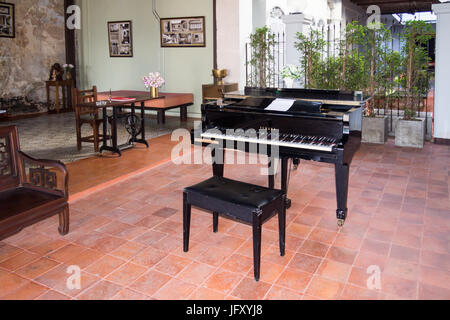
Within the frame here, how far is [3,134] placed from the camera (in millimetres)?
3375

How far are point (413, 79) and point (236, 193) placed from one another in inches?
195

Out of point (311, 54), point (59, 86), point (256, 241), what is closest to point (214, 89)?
point (311, 54)

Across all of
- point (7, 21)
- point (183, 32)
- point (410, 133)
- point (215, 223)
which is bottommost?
point (215, 223)

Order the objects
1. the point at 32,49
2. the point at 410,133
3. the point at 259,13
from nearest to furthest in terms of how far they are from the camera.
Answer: the point at 410,133, the point at 32,49, the point at 259,13

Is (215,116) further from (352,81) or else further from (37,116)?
(37,116)

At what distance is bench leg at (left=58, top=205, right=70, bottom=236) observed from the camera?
3482 millimetres

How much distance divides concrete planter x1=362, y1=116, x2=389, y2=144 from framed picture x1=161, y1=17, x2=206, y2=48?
4202mm

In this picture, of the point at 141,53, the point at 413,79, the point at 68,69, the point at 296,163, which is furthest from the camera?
the point at 68,69

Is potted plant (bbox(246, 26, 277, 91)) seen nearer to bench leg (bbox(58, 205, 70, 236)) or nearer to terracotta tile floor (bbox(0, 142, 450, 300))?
terracotta tile floor (bbox(0, 142, 450, 300))

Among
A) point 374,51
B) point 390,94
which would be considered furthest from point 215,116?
point 390,94

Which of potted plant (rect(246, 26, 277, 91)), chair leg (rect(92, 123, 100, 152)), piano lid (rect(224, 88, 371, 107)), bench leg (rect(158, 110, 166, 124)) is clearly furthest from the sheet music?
bench leg (rect(158, 110, 166, 124))

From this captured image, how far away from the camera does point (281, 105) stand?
12.5 feet

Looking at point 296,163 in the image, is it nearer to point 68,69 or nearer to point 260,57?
point 260,57

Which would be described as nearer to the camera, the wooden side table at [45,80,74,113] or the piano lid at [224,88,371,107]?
the piano lid at [224,88,371,107]
